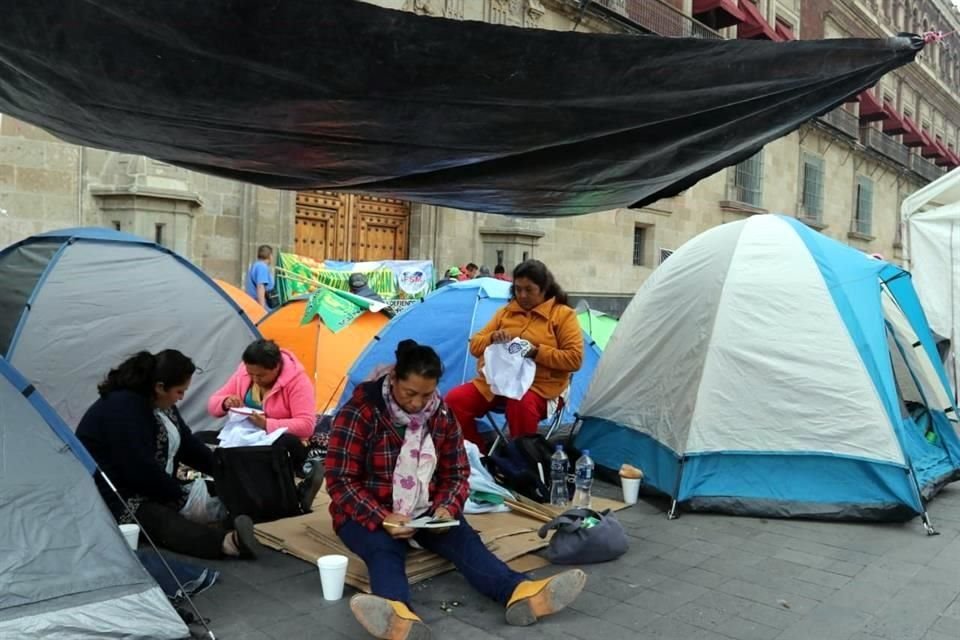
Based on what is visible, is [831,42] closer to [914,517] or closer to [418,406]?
[418,406]

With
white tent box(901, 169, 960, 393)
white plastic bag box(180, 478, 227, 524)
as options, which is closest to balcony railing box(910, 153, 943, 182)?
white tent box(901, 169, 960, 393)

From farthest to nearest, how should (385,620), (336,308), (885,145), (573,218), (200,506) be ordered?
(885,145) → (573,218) → (336,308) → (200,506) → (385,620)

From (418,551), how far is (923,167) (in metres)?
39.4

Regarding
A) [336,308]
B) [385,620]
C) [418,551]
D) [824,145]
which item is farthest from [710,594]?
[824,145]

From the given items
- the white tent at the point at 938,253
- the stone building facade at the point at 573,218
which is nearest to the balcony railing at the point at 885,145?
the stone building facade at the point at 573,218

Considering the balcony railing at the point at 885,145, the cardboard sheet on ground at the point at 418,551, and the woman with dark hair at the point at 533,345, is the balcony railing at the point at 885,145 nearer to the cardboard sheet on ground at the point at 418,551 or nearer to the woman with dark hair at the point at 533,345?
the woman with dark hair at the point at 533,345

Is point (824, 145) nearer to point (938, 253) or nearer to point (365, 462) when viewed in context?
point (938, 253)

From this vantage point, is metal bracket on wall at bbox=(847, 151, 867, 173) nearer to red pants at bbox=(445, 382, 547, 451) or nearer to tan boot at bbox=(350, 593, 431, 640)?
red pants at bbox=(445, 382, 547, 451)

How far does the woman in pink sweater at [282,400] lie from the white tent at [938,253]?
18.9ft

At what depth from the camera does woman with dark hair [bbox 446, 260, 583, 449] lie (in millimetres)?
5051

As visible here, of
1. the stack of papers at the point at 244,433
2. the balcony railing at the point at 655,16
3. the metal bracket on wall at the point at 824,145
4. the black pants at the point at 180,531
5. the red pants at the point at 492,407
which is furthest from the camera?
the metal bracket on wall at the point at 824,145

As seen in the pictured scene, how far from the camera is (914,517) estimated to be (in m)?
4.79

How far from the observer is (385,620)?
2.91 meters

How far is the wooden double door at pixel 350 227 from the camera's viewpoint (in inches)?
480
